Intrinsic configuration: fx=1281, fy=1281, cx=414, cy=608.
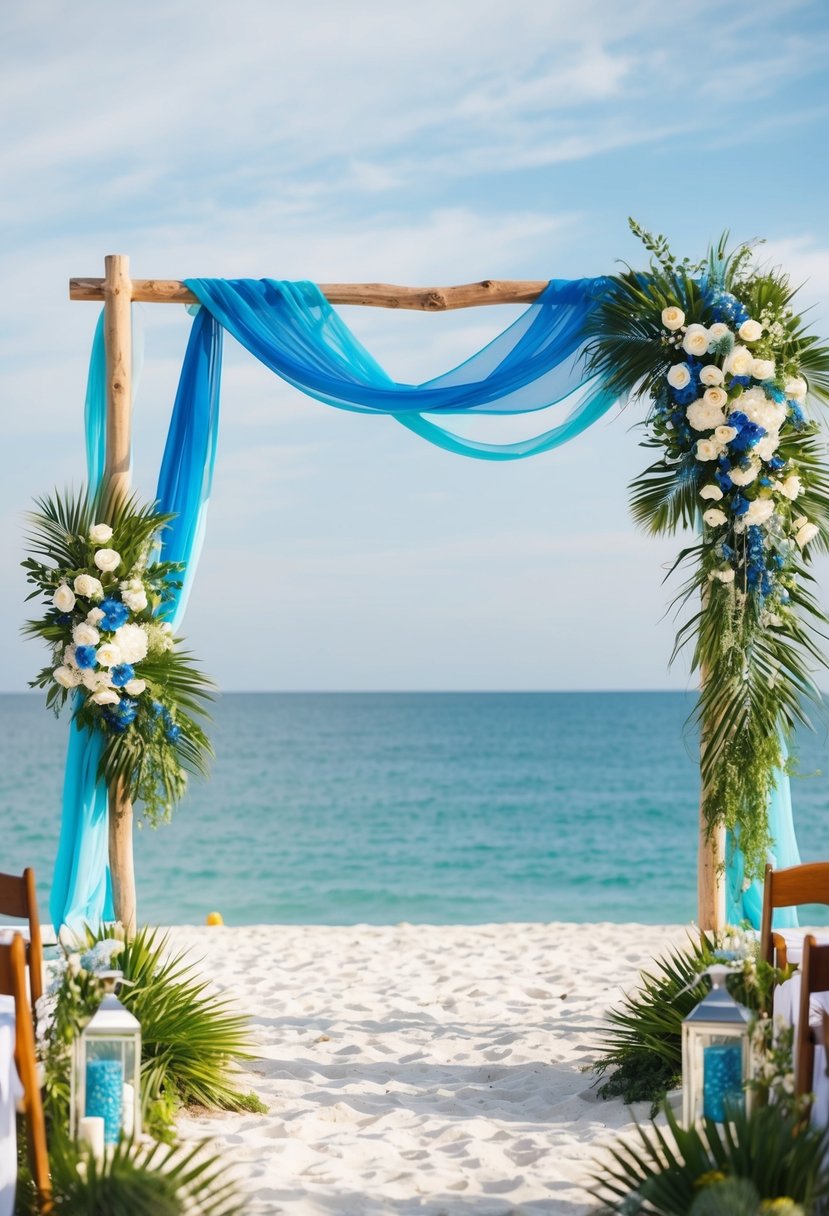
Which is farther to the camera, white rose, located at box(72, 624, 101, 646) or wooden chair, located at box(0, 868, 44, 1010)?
white rose, located at box(72, 624, 101, 646)

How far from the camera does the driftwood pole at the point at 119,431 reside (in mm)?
4797

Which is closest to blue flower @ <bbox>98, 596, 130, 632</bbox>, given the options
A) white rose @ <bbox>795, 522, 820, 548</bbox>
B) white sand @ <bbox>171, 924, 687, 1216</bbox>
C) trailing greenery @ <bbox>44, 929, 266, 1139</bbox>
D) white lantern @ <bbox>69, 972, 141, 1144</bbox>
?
trailing greenery @ <bbox>44, 929, 266, 1139</bbox>

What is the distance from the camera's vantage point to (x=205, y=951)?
7.32 metres

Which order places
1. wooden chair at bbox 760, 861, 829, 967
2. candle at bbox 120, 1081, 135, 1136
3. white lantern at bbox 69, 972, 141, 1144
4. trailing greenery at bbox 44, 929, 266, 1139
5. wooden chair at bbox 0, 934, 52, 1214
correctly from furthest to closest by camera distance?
trailing greenery at bbox 44, 929, 266, 1139 → wooden chair at bbox 760, 861, 829, 967 → candle at bbox 120, 1081, 135, 1136 → white lantern at bbox 69, 972, 141, 1144 → wooden chair at bbox 0, 934, 52, 1214

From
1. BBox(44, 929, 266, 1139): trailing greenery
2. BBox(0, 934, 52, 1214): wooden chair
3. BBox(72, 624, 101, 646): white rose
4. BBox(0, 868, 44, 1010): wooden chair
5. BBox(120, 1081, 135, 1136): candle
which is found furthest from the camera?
BBox(72, 624, 101, 646): white rose

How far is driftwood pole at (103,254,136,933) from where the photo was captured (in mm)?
4797

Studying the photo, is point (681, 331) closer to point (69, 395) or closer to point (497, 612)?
point (69, 395)

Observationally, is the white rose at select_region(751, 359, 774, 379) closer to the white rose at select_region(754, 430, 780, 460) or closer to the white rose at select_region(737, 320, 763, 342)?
the white rose at select_region(737, 320, 763, 342)

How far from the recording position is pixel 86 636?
4613 mm

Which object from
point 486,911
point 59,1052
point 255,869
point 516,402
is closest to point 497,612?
point 255,869

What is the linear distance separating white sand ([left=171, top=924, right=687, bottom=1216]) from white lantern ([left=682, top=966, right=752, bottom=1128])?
16.6 inches

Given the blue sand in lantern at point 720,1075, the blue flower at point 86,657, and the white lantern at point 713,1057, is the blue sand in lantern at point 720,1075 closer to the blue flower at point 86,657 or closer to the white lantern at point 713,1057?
the white lantern at point 713,1057

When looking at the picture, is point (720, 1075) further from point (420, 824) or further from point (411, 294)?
point (420, 824)

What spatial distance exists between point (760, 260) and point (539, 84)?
4011mm
